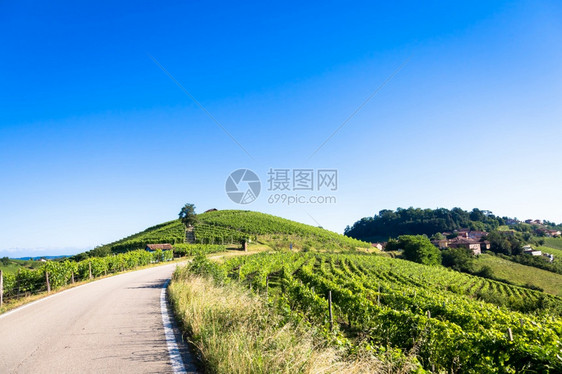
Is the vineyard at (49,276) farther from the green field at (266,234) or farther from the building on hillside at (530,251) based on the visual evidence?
the building on hillside at (530,251)

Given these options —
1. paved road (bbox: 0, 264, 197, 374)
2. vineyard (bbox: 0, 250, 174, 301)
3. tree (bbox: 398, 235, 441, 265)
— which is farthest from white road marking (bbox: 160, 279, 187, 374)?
tree (bbox: 398, 235, 441, 265)

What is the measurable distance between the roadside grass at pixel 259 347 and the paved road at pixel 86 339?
0.52 metres

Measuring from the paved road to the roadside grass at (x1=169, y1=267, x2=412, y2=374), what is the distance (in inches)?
20.5

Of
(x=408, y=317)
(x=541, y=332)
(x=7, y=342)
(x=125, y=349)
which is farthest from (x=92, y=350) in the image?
(x=541, y=332)

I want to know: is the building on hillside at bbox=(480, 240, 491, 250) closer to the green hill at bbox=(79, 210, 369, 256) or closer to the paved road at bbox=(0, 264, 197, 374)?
the green hill at bbox=(79, 210, 369, 256)

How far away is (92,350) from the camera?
571 centimetres

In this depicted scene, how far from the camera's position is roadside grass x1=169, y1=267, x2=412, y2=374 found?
4.11 meters

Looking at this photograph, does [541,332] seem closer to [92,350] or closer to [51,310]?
[92,350]

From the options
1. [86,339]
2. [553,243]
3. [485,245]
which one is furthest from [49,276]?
[553,243]

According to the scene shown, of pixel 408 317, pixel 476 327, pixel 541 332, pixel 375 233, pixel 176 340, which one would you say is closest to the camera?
pixel 176 340

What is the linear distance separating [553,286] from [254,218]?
71333 millimetres

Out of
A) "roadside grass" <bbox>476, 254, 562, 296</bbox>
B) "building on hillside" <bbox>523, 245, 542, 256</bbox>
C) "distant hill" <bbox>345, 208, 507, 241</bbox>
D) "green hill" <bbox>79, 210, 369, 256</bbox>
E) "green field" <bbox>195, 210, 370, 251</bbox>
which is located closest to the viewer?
"roadside grass" <bbox>476, 254, 562, 296</bbox>

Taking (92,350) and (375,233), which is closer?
(92,350)

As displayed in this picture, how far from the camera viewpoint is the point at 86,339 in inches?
253
